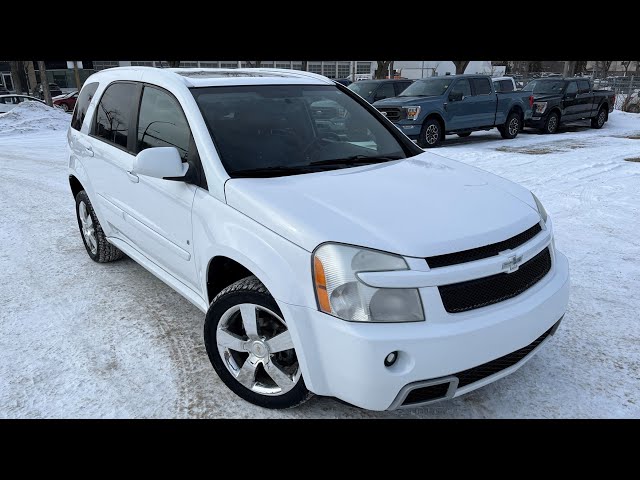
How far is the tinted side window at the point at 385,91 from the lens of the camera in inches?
607

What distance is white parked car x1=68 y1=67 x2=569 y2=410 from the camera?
2.30 meters

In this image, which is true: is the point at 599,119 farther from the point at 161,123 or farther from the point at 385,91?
the point at 161,123

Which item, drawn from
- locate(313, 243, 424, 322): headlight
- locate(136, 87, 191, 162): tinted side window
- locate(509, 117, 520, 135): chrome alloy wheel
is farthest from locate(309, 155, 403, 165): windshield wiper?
locate(509, 117, 520, 135): chrome alloy wheel

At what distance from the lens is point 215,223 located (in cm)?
287

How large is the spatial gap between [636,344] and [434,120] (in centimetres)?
1017

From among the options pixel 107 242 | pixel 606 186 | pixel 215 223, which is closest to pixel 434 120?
pixel 606 186

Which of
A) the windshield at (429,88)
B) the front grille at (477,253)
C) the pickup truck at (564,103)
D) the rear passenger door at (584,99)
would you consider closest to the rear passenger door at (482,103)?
the windshield at (429,88)

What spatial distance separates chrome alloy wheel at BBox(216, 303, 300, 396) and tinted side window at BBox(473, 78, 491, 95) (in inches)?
503

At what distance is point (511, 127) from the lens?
14.6 metres

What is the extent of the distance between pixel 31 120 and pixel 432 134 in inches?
544

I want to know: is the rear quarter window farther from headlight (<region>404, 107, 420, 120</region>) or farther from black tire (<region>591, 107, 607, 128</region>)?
black tire (<region>591, 107, 607, 128</region>)

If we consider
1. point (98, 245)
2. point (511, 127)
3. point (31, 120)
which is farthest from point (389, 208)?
point (31, 120)

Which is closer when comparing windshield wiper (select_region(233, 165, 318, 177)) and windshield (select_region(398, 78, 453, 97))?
windshield wiper (select_region(233, 165, 318, 177))

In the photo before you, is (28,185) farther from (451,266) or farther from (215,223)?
(451,266)
